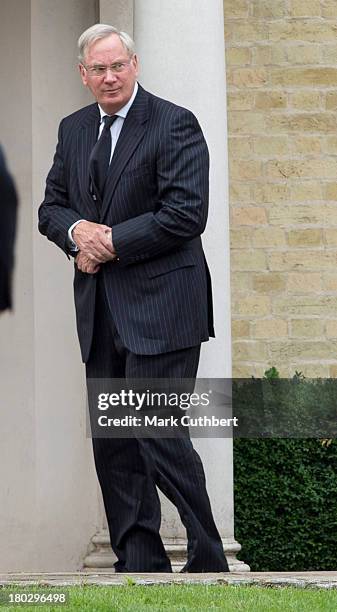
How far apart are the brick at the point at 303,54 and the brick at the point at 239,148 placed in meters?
0.56

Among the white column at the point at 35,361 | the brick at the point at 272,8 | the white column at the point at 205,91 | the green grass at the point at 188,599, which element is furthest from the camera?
the brick at the point at 272,8

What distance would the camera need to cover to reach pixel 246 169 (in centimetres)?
868

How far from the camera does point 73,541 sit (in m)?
6.66

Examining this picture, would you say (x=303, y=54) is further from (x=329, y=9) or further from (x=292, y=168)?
(x=292, y=168)

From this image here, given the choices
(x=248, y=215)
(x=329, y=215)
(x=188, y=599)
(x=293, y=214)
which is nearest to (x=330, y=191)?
(x=329, y=215)

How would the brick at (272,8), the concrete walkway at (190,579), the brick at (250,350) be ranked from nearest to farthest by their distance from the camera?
the concrete walkway at (190,579)
the brick at (250,350)
the brick at (272,8)

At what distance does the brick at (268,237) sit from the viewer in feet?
28.5

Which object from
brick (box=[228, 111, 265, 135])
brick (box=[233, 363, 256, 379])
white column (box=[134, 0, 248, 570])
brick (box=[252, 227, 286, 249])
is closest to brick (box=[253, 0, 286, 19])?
brick (box=[228, 111, 265, 135])

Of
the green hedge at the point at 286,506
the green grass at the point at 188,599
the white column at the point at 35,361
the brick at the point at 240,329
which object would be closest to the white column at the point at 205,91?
the white column at the point at 35,361

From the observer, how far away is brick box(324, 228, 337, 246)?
8.71m

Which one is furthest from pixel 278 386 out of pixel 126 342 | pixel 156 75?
pixel 126 342

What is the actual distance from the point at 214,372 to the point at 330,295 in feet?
8.51

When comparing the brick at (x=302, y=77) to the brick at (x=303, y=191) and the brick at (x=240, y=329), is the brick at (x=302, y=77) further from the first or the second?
the brick at (x=240, y=329)

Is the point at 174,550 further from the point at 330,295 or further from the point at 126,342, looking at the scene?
the point at 330,295
